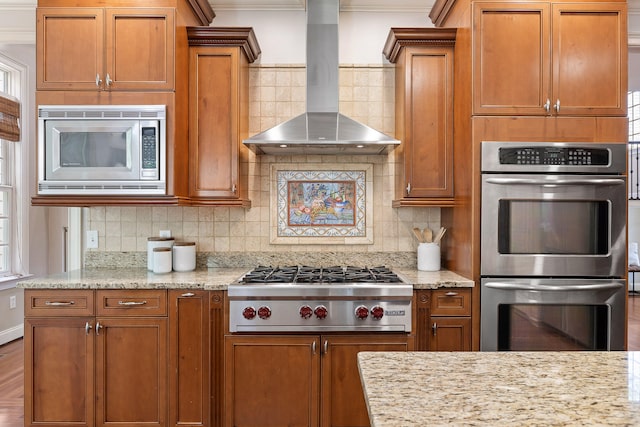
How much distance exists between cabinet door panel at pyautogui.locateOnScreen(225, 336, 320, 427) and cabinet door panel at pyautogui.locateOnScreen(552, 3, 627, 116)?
6.75ft

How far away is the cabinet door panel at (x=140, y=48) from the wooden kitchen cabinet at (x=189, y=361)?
50.4 inches

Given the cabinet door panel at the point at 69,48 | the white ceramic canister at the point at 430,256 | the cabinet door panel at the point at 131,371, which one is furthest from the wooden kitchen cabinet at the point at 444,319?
the cabinet door panel at the point at 69,48

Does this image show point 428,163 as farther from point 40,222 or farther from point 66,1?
point 40,222

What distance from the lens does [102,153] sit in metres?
2.62

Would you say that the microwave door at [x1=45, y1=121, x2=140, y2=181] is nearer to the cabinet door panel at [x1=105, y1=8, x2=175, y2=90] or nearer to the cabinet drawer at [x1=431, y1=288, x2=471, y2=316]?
the cabinet door panel at [x1=105, y1=8, x2=175, y2=90]

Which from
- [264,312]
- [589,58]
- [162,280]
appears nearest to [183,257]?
[162,280]

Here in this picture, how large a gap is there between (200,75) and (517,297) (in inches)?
93.6

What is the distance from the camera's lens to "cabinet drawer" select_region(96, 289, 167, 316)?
246cm

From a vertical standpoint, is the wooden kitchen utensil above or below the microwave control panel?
below

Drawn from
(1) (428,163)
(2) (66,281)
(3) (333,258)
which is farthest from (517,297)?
(2) (66,281)

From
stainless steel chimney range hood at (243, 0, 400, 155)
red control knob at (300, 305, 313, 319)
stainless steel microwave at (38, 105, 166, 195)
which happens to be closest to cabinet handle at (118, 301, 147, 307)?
stainless steel microwave at (38, 105, 166, 195)

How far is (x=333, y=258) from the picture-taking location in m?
3.19

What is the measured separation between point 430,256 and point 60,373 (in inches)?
92.5

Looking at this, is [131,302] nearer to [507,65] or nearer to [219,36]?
[219,36]
